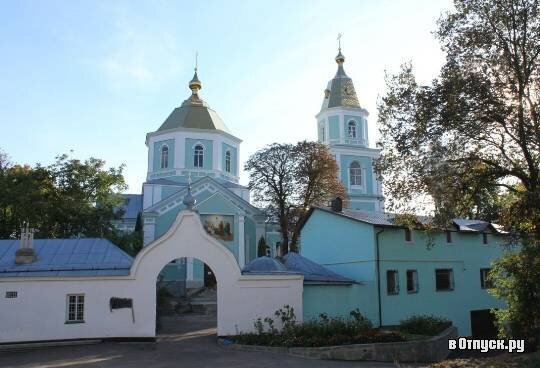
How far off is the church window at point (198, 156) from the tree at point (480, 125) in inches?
1016

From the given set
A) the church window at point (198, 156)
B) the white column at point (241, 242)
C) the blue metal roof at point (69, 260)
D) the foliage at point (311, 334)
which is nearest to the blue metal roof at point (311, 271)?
the foliage at point (311, 334)

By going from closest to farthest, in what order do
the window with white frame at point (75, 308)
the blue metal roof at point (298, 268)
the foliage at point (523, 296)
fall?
the foliage at point (523, 296)
the window with white frame at point (75, 308)
the blue metal roof at point (298, 268)

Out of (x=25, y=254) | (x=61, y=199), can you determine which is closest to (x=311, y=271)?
(x=25, y=254)

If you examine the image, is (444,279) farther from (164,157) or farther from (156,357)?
(164,157)

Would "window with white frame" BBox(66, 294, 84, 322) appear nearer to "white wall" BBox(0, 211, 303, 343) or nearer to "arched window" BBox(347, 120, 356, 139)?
"white wall" BBox(0, 211, 303, 343)

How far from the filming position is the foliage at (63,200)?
26438mm

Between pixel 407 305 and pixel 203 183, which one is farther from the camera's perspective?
pixel 203 183

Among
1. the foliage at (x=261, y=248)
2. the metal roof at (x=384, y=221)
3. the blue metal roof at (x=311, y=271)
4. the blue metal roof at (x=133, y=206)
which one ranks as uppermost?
the blue metal roof at (x=133, y=206)

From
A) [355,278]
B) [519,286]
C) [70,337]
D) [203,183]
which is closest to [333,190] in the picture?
[203,183]

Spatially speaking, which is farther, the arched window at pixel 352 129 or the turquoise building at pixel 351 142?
the arched window at pixel 352 129

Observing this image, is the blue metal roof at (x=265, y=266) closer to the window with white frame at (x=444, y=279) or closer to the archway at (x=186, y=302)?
the archway at (x=186, y=302)

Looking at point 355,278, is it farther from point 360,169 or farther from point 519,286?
point 360,169

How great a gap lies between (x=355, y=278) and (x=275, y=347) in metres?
9.49

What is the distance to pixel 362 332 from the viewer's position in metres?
16.8
